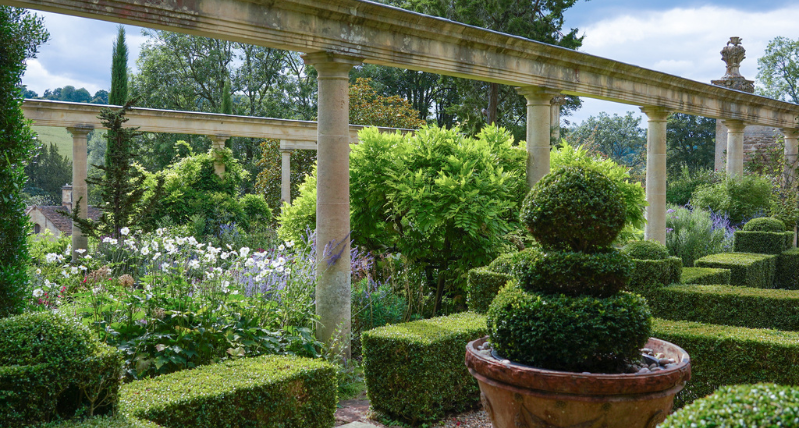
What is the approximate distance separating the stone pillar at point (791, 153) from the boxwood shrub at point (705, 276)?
9.32 metres

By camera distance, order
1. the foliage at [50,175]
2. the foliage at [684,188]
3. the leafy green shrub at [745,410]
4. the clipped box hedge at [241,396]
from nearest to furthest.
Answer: the leafy green shrub at [745,410], the clipped box hedge at [241,396], the foliage at [684,188], the foliage at [50,175]

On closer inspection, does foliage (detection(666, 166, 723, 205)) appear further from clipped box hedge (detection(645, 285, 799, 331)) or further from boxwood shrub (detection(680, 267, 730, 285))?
clipped box hedge (detection(645, 285, 799, 331))

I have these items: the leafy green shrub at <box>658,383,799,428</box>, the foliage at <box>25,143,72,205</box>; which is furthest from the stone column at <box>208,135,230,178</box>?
the foliage at <box>25,143,72,205</box>

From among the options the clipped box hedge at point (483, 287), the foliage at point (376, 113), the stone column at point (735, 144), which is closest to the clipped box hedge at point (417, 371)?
the clipped box hedge at point (483, 287)

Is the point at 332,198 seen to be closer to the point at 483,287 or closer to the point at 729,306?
the point at 483,287

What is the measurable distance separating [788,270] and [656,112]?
4.28m

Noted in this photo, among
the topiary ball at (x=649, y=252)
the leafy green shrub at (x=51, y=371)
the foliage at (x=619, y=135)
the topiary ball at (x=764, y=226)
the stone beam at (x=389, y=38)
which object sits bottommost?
the leafy green shrub at (x=51, y=371)

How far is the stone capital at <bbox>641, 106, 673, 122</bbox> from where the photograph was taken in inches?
451

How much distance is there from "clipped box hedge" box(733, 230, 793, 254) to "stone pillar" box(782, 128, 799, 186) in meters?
5.04

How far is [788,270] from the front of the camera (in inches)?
472

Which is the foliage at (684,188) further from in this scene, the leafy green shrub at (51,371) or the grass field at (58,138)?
the grass field at (58,138)

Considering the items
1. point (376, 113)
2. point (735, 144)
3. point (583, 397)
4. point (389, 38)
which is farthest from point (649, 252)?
point (376, 113)

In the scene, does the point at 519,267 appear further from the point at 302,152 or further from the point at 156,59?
the point at 156,59

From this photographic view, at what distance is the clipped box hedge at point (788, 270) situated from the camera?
39.1 ft
